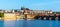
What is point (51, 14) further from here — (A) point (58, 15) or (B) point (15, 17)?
(B) point (15, 17)

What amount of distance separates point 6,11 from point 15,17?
2456 mm

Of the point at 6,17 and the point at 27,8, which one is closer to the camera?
the point at 6,17

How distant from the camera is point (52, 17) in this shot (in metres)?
32.2

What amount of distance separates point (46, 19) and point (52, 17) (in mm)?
1626

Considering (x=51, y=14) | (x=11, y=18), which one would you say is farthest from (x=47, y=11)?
(x=11, y=18)

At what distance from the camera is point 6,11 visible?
33.3 metres

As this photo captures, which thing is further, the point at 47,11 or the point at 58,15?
the point at 47,11

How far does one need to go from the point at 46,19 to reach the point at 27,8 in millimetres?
4341

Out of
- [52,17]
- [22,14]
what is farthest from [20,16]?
[52,17]

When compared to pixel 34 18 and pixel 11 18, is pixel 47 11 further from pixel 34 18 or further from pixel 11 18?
pixel 11 18

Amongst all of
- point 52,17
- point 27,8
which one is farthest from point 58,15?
point 27,8

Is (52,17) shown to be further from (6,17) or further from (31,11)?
(6,17)

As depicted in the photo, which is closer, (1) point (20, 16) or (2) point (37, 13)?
(1) point (20, 16)

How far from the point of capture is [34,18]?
33344mm
